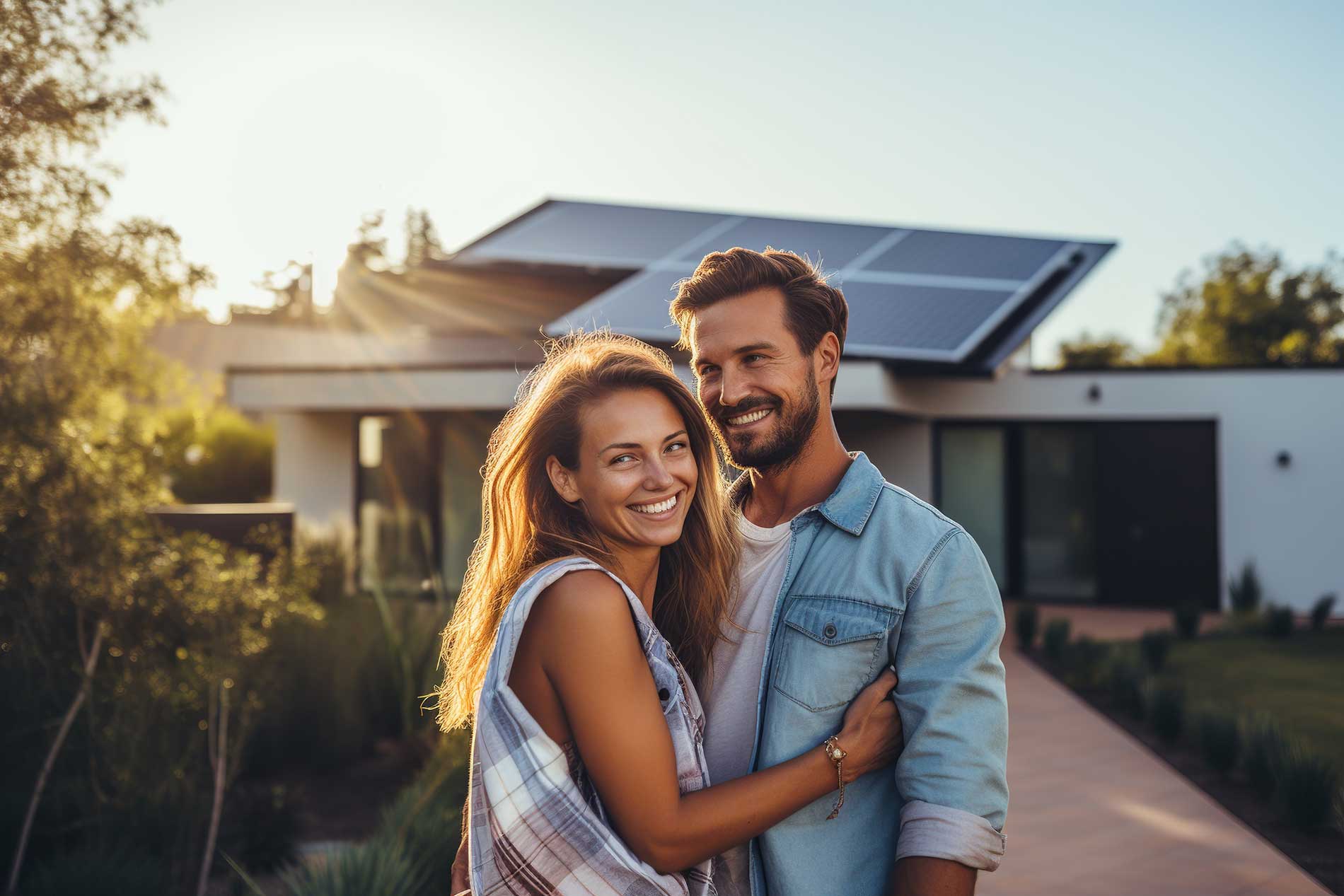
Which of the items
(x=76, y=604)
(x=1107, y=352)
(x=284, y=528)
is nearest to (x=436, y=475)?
(x=284, y=528)

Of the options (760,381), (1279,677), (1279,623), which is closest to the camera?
(760,381)

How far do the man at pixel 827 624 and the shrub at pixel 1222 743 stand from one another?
5.86 m

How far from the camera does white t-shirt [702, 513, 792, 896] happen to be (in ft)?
7.55

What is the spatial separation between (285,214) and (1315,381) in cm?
1444

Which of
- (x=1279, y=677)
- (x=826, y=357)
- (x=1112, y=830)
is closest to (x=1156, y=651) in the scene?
(x=1279, y=677)

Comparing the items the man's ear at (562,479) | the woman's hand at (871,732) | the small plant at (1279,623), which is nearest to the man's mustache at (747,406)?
the man's ear at (562,479)

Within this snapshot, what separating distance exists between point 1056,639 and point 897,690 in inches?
391

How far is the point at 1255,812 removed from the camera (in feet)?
20.9

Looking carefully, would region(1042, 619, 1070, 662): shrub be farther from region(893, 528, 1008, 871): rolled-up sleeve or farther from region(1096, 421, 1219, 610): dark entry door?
region(893, 528, 1008, 871): rolled-up sleeve

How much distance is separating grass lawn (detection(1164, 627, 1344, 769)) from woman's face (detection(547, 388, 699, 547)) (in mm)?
6916

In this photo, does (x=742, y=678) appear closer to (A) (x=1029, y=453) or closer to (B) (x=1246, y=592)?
(B) (x=1246, y=592)

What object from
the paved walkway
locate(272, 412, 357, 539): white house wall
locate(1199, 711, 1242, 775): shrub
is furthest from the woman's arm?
A: locate(272, 412, 357, 539): white house wall

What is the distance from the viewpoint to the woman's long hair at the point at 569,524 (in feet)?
7.82

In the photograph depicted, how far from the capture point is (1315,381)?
50.9 ft
